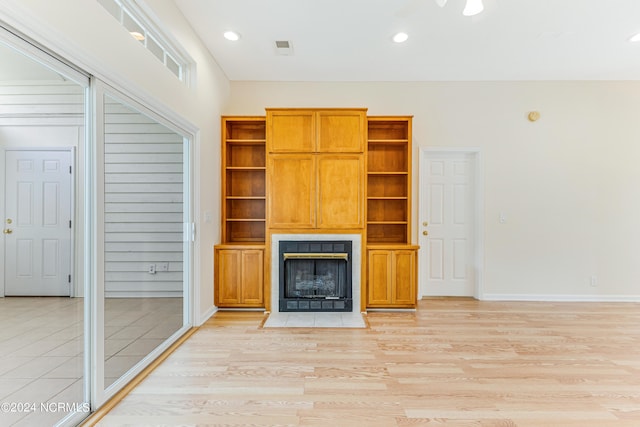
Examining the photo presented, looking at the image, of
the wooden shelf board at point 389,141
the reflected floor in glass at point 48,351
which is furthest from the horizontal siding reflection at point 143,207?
the wooden shelf board at point 389,141

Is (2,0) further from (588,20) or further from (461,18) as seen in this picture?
(588,20)

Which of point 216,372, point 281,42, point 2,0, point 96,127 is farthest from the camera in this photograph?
point 281,42

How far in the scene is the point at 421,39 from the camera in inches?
131

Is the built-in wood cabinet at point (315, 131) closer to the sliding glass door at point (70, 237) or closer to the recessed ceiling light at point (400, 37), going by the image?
the recessed ceiling light at point (400, 37)

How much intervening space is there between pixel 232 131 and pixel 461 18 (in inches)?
119

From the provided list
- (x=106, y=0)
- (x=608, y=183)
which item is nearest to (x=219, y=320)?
(x=106, y=0)

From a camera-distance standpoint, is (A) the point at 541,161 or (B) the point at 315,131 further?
(A) the point at 541,161

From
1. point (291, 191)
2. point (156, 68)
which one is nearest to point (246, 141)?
point (291, 191)

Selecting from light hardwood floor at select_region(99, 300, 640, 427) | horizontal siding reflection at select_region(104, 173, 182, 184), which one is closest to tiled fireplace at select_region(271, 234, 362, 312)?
light hardwood floor at select_region(99, 300, 640, 427)

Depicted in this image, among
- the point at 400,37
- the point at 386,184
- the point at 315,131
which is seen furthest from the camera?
the point at 386,184

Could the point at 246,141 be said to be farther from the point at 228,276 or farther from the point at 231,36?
the point at 228,276

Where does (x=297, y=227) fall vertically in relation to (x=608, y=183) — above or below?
below

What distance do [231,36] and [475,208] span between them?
12.8ft

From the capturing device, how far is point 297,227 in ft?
12.6
